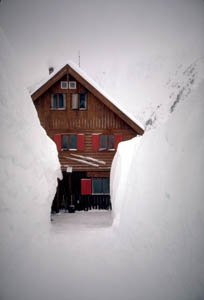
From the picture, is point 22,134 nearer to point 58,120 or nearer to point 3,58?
point 3,58

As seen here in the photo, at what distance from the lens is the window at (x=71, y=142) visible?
39.2ft

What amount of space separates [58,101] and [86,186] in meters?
6.27

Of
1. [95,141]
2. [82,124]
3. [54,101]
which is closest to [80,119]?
[82,124]

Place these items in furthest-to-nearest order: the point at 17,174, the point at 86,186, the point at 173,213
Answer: the point at 86,186, the point at 17,174, the point at 173,213

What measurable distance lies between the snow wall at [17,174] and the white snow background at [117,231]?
2 centimetres

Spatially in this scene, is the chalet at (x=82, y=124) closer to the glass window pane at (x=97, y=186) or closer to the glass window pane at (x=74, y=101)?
the glass window pane at (x=74, y=101)

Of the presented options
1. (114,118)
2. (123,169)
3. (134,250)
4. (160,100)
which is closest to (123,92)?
(160,100)

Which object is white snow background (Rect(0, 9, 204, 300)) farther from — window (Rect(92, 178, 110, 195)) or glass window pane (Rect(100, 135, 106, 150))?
window (Rect(92, 178, 110, 195))

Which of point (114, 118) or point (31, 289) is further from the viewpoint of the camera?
point (114, 118)

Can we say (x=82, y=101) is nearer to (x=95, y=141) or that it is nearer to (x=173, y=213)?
(x=95, y=141)

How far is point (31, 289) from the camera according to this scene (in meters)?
3.95

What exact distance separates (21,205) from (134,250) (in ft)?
10.2

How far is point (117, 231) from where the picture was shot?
6.17 metres

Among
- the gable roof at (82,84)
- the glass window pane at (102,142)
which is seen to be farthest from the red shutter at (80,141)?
the gable roof at (82,84)
